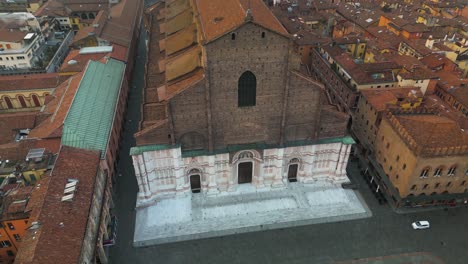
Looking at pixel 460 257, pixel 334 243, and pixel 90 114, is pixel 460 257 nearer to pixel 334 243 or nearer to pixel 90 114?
pixel 334 243

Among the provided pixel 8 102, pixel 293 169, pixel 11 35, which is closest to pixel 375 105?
pixel 293 169

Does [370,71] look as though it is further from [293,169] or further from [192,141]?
[192,141]

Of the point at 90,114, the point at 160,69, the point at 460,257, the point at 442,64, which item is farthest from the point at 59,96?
the point at 442,64

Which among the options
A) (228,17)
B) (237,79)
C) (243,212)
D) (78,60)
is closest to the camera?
(237,79)

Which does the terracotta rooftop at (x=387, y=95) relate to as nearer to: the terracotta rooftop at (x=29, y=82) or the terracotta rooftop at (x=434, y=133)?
the terracotta rooftop at (x=434, y=133)

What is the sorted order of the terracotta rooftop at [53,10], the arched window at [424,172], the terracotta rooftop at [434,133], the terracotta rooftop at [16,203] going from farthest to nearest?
the terracotta rooftop at [53,10]
the arched window at [424,172]
the terracotta rooftop at [434,133]
the terracotta rooftop at [16,203]

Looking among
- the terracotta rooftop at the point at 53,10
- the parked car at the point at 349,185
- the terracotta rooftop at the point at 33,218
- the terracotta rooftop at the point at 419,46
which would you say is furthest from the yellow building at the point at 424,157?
the terracotta rooftop at the point at 53,10

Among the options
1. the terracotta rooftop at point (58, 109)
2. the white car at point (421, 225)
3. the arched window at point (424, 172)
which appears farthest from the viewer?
the terracotta rooftop at point (58, 109)
